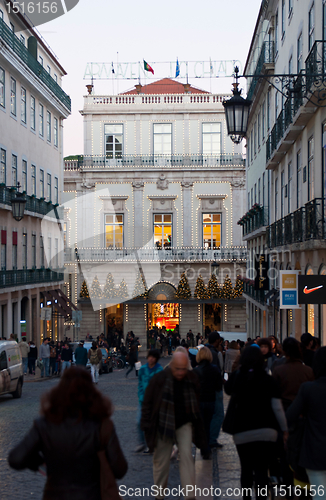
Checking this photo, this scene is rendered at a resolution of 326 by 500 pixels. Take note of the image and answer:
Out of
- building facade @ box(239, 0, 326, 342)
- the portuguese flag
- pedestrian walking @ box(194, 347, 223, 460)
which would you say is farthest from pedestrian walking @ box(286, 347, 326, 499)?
the portuguese flag

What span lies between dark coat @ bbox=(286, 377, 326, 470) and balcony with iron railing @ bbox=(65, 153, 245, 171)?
4353cm

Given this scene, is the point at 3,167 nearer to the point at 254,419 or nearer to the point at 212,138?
the point at 212,138

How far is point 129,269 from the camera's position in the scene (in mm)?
47844

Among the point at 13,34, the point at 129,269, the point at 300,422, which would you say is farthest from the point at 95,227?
the point at 300,422

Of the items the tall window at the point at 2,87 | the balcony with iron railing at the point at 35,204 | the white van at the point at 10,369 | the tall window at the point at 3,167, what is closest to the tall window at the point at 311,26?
the white van at the point at 10,369

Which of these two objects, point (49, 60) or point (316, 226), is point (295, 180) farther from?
point (49, 60)

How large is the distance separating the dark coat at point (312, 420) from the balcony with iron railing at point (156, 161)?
4353 cm

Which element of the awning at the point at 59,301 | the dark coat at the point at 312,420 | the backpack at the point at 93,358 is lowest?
the backpack at the point at 93,358

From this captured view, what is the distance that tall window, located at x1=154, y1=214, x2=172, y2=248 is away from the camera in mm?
48219

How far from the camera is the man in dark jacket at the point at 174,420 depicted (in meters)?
6.64

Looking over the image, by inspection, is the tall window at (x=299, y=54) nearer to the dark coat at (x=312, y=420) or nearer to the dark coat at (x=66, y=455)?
the dark coat at (x=312, y=420)

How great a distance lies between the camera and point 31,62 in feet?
119

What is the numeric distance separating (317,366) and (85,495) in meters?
2.52

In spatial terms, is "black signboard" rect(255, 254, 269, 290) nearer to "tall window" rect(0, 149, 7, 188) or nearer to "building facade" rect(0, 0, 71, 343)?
"building facade" rect(0, 0, 71, 343)
